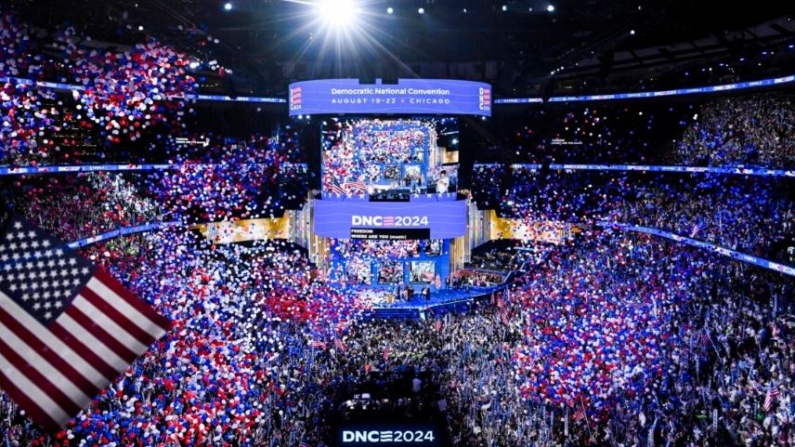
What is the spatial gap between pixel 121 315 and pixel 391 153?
2139 cm

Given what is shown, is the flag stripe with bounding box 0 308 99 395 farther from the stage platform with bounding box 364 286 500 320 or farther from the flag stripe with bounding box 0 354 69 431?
the stage platform with bounding box 364 286 500 320

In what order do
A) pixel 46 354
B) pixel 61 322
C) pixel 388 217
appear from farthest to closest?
1. pixel 388 217
2. pixel 61 322
3. pixel 46 354

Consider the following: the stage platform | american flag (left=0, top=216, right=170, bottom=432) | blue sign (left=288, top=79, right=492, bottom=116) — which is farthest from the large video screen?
american flag (left=0, top=216, right=170, bottom=432)

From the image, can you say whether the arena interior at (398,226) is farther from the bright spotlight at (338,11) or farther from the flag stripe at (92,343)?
the bright spotlight at (338,11)

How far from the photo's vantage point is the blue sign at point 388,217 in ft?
79.5

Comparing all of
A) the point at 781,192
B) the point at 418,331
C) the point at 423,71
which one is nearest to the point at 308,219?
the point at 423,71

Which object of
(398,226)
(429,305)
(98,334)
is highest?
(98,334)

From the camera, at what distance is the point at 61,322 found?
18.9 feet

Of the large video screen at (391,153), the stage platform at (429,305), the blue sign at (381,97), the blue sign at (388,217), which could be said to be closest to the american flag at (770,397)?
the stage platform at (429,305)

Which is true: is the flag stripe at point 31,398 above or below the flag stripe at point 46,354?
below

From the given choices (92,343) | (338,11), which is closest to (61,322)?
(92,343)

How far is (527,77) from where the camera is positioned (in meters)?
22.7

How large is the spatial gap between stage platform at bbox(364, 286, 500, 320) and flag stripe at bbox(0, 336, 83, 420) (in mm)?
17822

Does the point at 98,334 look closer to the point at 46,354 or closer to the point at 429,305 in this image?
the point at 46,354
